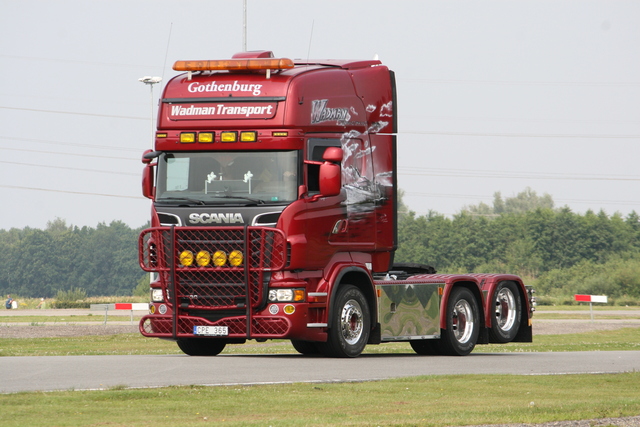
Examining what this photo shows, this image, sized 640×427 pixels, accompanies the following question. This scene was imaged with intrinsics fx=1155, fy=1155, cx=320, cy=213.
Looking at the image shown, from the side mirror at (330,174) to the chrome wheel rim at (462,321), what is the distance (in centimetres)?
400

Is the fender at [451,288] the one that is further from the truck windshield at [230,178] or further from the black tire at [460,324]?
the truck windshield at [230,178]

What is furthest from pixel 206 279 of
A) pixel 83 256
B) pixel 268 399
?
pixel 83 256

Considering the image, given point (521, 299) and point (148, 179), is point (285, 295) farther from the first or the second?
point (521, 299)

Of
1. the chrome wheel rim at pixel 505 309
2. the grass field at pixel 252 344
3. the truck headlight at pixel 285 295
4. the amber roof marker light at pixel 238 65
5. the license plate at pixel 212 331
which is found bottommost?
the grass field at pixel 252 344

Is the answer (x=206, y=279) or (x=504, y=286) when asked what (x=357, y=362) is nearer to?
(x=206, y=279)

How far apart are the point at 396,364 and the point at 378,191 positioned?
115 inches

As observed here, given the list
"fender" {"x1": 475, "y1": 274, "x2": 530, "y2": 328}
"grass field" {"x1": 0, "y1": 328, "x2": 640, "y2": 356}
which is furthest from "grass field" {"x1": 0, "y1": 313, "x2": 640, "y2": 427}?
"grass field" {"x1": 0, "y1": 328, "x2": 640, "y2": 356}

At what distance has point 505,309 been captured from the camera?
20328mm

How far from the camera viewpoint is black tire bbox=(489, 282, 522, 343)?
1981cm

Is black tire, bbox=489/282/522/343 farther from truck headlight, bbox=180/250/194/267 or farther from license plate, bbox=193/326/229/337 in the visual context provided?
truck headlight, bbox=180/250/194/267

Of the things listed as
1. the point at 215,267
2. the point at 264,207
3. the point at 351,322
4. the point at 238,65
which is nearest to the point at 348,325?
the point at 351,322

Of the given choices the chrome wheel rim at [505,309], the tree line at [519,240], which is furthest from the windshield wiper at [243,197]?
the tree line at [519,240]

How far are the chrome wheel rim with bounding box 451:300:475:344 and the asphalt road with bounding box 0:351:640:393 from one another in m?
0.52

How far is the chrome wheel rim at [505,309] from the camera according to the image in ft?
66.1
